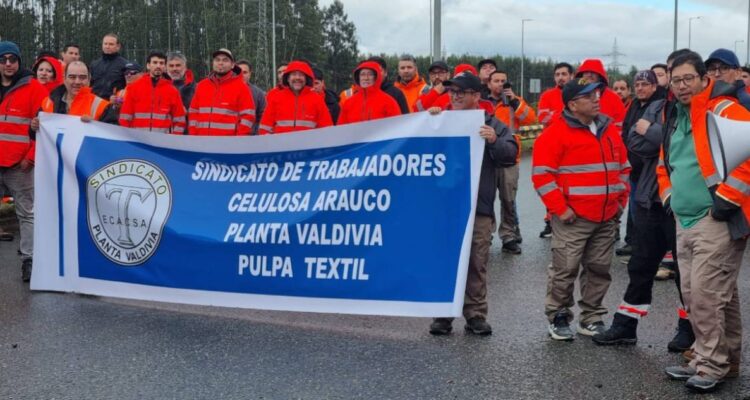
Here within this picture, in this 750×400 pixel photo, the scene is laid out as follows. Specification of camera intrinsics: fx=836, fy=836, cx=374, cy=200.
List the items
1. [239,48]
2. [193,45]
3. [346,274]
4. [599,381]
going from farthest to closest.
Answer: [239,48] < [193,45] < [346,274] < [599,381]

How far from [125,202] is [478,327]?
2.99 m

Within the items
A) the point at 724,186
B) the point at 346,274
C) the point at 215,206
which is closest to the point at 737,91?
the point at 724,186

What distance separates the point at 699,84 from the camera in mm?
4695

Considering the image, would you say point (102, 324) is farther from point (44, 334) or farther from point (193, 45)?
point (193, 45)

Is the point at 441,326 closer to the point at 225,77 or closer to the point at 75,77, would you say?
the point at 75,77

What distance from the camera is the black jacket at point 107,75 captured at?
10.7 m

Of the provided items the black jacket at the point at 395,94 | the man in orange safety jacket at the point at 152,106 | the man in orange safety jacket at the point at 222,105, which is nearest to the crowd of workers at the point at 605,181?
the black jacket at the point at 395,94

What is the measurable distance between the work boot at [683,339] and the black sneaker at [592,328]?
467mm

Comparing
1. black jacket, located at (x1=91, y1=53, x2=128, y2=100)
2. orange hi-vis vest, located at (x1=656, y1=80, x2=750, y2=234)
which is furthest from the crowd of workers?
black jacket, located at (x1=91, y1=53, x2=128, y2=100)

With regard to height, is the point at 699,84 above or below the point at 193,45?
below

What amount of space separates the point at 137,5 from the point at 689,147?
72.3ft

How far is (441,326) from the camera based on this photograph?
5750 mm

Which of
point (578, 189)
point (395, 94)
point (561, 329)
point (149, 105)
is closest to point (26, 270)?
point (149, 105)

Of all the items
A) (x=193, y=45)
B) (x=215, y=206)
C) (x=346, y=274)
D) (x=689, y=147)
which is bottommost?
(x=346, y=274)
